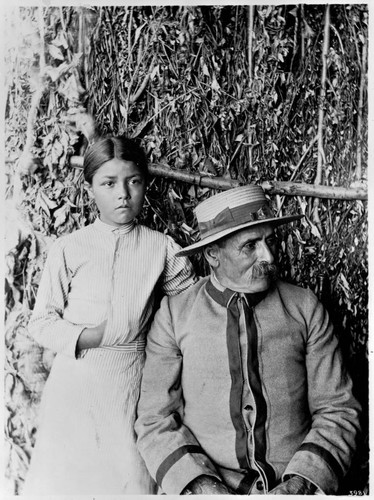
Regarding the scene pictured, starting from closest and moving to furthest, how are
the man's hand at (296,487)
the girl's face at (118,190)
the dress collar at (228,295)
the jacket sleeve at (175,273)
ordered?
the man's hand at (296,487)
the dress collar at (228,295)
the girl's face at (118,190)
the jacket sleeve at (175,273)

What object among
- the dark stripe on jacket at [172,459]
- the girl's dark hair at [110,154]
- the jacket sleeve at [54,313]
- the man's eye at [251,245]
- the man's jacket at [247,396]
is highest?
the girl's dark hair at [110,154]

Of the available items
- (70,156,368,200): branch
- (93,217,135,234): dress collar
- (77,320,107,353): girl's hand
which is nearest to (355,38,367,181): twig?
(70,156,368,200): branch

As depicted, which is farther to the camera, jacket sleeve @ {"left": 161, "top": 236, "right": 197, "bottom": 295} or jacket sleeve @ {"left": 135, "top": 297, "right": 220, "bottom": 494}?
jacket sleeve @ {"left": 161, "top": 236, "right": 197, "bottom": 295}

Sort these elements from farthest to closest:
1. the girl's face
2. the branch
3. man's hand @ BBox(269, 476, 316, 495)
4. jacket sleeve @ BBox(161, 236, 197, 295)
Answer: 1. the branch
2. jacket sleeve @ BBox(161, 236, 197, 295)
3. the girl's face
4. man's hand @ BBox(269, 476, 316, 495)

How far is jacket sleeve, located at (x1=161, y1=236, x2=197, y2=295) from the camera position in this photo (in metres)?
2.63

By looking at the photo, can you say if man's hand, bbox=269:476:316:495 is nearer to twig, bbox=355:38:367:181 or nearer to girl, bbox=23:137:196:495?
girl, bbox=23:137:196:495

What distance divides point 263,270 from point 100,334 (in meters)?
0.72

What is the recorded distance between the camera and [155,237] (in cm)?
264

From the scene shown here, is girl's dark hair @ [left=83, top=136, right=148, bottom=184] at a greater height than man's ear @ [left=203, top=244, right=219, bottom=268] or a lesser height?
greater

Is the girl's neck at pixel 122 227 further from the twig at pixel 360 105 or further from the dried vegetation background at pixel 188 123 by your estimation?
the twig at pixel 360 105

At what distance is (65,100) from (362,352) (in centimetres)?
172

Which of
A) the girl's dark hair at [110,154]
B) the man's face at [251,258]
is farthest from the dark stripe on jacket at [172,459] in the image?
the girl's dark hair at [110,154]

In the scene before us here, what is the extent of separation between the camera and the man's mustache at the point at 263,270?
7.66 ft

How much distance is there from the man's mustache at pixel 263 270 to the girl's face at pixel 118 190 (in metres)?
0.58
